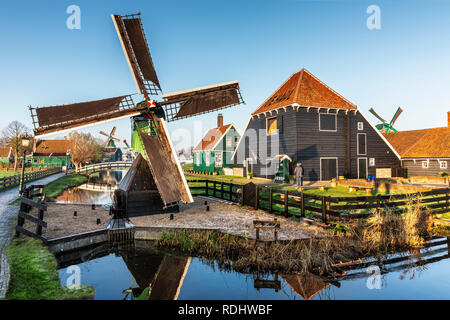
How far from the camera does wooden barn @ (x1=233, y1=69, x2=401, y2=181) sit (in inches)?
807

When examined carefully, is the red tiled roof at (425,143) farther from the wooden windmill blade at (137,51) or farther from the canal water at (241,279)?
the wooden windmill blade at (137,51)

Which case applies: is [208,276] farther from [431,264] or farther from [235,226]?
[431,264]

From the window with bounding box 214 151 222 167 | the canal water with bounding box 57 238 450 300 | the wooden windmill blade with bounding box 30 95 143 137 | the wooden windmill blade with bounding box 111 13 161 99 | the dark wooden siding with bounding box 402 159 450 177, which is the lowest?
the canal water with bounding box 57 238 450 300

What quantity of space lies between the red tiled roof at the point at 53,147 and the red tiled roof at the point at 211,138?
38.8m

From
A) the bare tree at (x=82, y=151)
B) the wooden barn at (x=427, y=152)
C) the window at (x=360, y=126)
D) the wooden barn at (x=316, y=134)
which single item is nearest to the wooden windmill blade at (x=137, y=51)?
the wooden barn at (x=316, y=134)

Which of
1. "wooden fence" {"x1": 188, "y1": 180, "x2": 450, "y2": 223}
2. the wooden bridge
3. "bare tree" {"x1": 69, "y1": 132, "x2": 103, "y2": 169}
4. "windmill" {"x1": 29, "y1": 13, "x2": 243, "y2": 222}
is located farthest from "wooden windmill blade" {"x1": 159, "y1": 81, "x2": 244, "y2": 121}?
"bare tree" {"x1": 69, "y1": 132, "x2": 103, "y2": 169}

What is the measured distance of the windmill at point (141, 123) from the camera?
31.8 ft

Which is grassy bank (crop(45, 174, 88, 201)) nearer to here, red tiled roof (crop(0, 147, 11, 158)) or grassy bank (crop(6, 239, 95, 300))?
grassy bank (crop(6, 239, 95, 300))

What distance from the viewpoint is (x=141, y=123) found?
1110 centimetres

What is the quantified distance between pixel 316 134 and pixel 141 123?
15.0 metres

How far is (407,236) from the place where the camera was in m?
8.10

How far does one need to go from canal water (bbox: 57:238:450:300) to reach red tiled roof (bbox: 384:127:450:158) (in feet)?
70.0

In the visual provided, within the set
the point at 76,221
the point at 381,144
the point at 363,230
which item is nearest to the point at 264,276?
the point at 363,230

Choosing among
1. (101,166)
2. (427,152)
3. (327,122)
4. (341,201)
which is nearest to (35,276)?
(341,201)
